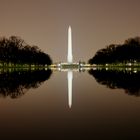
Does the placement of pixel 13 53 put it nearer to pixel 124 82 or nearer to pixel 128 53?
pixel 128 53

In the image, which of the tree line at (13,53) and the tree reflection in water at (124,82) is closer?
the tree reflection in water at (124,82)

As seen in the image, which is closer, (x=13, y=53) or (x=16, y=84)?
(x=16, y=84)

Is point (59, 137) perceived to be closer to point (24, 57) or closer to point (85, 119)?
point (85, 119)

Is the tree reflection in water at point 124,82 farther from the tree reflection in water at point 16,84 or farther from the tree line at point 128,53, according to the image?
the tree line at point 128,53

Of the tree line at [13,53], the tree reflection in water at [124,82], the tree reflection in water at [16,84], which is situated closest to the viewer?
the tree reflection in water at [16,84]

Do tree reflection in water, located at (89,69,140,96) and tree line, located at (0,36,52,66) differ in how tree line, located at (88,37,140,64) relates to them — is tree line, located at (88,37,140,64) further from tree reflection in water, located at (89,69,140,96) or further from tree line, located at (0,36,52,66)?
tree reflection in water, located at (89,69,140,96)

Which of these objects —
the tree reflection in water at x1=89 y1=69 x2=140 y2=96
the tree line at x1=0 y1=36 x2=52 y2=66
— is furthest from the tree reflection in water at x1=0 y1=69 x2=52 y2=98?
the tree line at x1=0 y1=36 x2=52 y2=66

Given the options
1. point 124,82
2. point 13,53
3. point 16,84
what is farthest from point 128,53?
A: point 16,84

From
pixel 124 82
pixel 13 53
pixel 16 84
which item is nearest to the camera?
pixel 16 84

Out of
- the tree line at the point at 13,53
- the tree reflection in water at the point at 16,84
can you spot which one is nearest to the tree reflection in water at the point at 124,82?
the tree reflection in water at the point at 16,84

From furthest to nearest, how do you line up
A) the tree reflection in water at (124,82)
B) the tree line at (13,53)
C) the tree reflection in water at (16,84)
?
the tree line at (13,53) → the tree reflection in water at (124,82) → the tree reflection in water at (16,84)

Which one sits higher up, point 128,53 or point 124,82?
point 128,53

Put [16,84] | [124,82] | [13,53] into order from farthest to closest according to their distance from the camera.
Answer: [13,53]
[124,82]
[16,84]

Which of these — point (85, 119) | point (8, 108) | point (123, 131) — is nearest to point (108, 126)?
point (123, 131)
